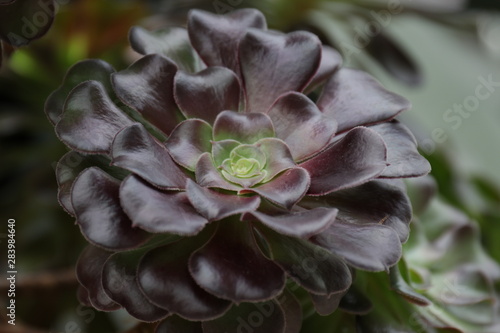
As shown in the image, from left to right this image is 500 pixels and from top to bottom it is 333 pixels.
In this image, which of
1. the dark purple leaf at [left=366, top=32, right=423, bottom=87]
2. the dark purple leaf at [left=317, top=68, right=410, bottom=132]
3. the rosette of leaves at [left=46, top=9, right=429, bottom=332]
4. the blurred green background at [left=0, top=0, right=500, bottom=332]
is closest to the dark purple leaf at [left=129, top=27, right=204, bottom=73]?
the rosette of leaves at [left=46, top=9, right=429, bottom=332]

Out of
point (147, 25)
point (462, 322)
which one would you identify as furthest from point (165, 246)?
point (147, 25)

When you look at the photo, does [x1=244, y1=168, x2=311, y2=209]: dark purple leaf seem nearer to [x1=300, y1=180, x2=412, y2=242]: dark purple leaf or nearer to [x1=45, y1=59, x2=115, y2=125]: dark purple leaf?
[x1=300, y1=180, x2=412, y2=242]: dark purple leaf

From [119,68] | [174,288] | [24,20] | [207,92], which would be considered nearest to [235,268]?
[174,288]

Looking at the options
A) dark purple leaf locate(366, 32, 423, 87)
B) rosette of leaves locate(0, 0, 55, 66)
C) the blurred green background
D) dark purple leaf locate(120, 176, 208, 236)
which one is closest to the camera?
dark purple leaf locate(120, 176, 208, 236)

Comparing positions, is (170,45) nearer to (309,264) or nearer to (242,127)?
(242,127)

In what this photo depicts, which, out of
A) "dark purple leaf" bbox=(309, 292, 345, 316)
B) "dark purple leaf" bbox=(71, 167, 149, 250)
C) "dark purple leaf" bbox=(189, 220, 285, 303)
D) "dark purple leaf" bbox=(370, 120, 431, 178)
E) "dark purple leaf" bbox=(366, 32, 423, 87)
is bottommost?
"dark purple leaf" bbox=(366, 32, 423, 87)

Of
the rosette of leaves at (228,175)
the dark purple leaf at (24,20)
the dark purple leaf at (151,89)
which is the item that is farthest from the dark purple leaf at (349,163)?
the dark purple leaf at (24,20)
